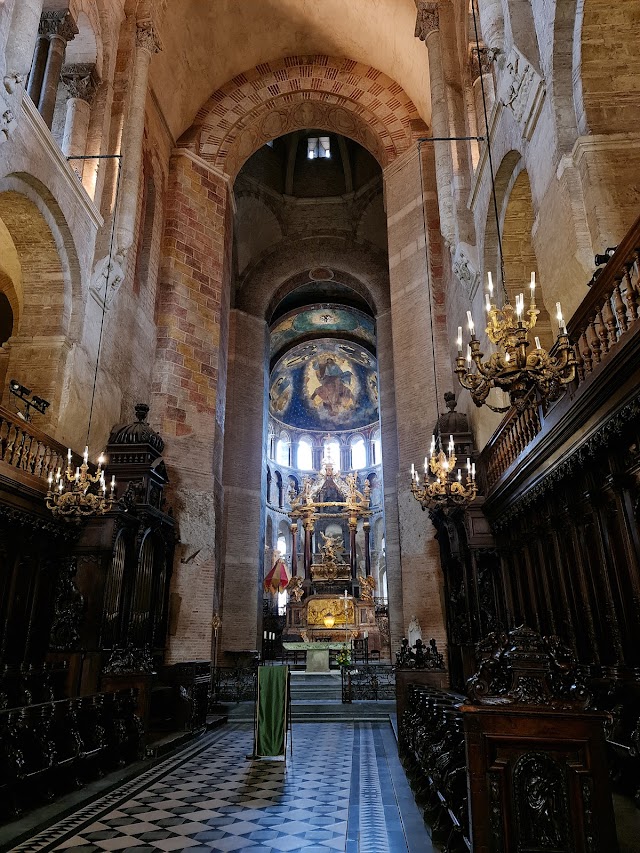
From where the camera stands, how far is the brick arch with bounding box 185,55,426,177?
16.8 meters

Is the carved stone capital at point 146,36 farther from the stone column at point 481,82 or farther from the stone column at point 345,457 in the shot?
the stone column at point 345,457

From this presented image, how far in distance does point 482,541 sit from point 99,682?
241 inches

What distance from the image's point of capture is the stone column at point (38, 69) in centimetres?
1055

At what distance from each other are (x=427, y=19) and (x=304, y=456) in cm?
2420

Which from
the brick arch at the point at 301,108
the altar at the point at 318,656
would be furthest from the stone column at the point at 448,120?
the altar at the point at 318,656

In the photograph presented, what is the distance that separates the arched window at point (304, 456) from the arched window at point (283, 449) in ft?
2.31

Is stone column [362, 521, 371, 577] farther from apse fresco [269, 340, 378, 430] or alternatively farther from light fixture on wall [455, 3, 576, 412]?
light fixture on wall [455, 3, 576, 412]

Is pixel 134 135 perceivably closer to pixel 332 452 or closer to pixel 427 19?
pixel 427 19

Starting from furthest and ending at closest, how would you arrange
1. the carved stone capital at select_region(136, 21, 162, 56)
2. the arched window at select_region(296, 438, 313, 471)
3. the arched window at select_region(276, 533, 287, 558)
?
the arched window at select_region(296, 438, 313, 471)
the arched window at select_region(276, 533, 287, 558)
the carved stone capital at select_region(136, 21, 162, 56)

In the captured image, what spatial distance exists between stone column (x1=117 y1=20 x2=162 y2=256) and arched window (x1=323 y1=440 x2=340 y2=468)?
2302 cm

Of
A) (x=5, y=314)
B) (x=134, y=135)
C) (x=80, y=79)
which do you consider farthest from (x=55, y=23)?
(x=5, y=314)

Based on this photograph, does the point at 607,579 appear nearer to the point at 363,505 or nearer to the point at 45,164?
the point at 45,164

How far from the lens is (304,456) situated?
3509 centimetres

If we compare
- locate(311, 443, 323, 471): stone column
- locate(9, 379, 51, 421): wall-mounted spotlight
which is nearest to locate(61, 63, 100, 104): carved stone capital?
locate(9, 379, 51, 421): wall-mounted spotlight
